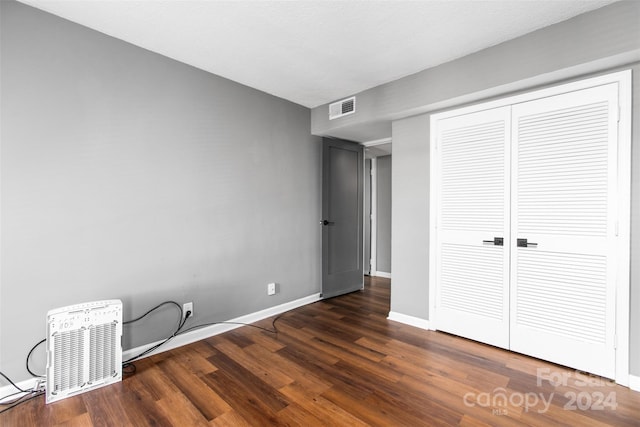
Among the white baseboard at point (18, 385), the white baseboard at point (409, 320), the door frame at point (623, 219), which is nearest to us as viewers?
the white baseboard at point (18, 385)

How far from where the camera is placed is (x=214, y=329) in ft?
9.77

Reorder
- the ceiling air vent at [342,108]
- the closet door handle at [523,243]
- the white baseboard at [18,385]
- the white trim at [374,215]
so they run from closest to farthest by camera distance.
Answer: the white baseboard at [18,385]
the closet door handle at [523,243]
the ceiling air vent at [342,108]
the white trim at [374,215]

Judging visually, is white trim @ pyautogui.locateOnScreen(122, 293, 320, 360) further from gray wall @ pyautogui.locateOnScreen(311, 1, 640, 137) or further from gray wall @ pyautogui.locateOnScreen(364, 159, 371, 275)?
gray wall @ pyautogui.locateOnScreen(311, 1, 640, 137)

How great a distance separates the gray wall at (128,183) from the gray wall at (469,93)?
136 centimetres

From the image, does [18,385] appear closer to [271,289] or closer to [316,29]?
[271,289]

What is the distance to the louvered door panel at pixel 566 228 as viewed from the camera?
7.00 ft

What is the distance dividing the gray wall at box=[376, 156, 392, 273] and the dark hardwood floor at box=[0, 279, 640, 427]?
2.74 m

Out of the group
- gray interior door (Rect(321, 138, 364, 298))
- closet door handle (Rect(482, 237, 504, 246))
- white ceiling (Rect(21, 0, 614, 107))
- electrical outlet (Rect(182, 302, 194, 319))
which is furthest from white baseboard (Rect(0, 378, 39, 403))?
closet door handle (Rect(482, 237, 504, 246))

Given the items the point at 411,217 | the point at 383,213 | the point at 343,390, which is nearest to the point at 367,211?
the point at 383,213

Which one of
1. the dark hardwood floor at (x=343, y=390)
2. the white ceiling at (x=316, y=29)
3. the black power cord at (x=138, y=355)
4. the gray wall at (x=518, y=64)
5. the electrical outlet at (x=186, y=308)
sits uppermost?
the white ceiling at (x=316, y=29)

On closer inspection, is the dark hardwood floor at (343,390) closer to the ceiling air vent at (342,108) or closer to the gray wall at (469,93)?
the gray wall at (469,93)

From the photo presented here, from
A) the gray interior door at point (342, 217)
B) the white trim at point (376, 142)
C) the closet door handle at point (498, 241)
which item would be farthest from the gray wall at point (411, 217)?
the gray interior door at point (342, 217)

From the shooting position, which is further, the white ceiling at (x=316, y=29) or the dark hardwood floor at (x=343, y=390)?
the white ceiling at (x=316, y=29)

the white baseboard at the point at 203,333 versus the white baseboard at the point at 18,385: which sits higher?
the white baseboard at the point at 18,385
